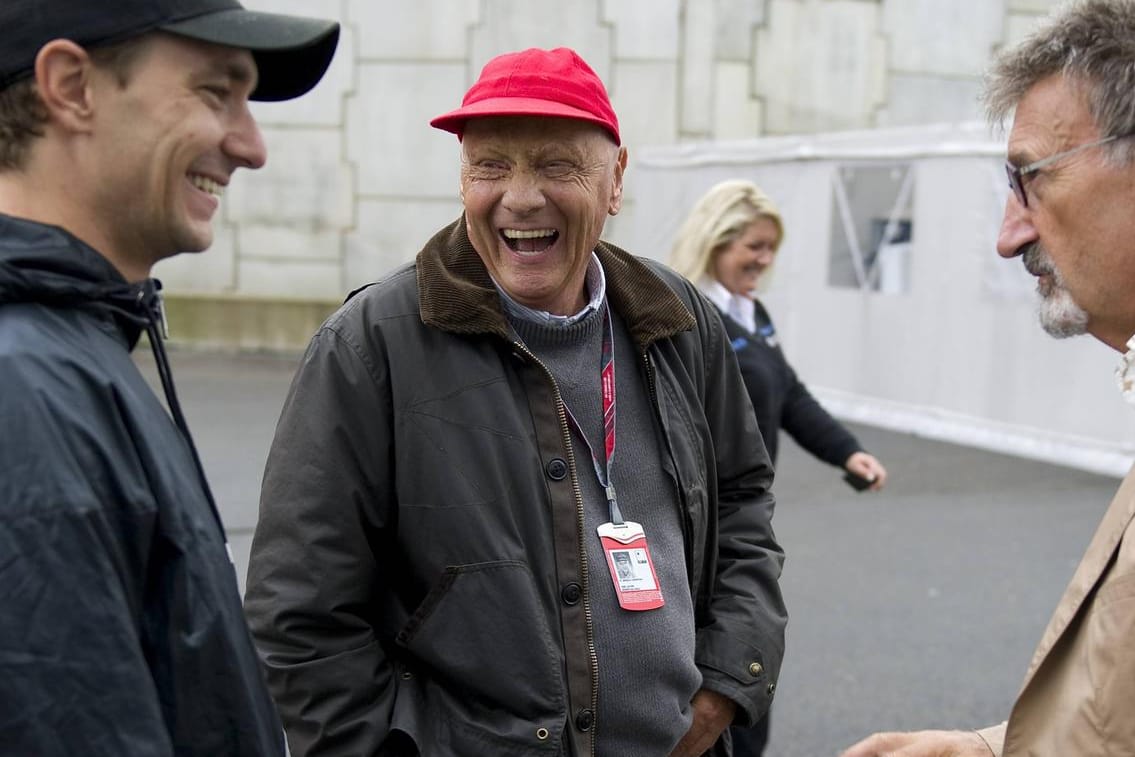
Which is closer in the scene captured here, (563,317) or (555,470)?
(555,470)

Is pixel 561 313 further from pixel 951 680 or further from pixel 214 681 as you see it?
pixel 951 680

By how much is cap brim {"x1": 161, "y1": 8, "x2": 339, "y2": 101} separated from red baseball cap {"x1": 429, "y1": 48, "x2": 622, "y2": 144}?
0.54m

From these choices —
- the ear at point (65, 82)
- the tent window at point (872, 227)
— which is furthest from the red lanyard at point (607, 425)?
the tent window at point (872, 227)

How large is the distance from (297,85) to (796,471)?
25.7ft

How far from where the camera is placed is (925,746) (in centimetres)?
216

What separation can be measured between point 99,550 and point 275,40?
0.60 meters

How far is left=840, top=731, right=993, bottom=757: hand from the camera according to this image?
2152mm

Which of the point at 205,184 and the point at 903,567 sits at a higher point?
the point at 205,184

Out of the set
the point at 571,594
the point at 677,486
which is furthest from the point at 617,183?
the point at 571,594

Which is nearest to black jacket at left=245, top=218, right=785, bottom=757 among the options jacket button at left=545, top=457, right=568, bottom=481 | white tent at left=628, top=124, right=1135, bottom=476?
jacket button at left=545, top=457, right=568, bottom=481

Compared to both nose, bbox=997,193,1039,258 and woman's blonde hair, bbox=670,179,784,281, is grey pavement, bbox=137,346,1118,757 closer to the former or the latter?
woman's blonde hair, bbox=670,179,784,281

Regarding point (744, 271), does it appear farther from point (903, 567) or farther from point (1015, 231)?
point (903, 567)

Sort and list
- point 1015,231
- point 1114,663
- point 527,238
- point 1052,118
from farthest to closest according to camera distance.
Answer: point 527,238, point 1015,231, point 1052,118, point 1114,663

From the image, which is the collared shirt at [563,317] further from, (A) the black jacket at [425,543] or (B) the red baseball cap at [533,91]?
(B) the red baseball cap at [533,91]
